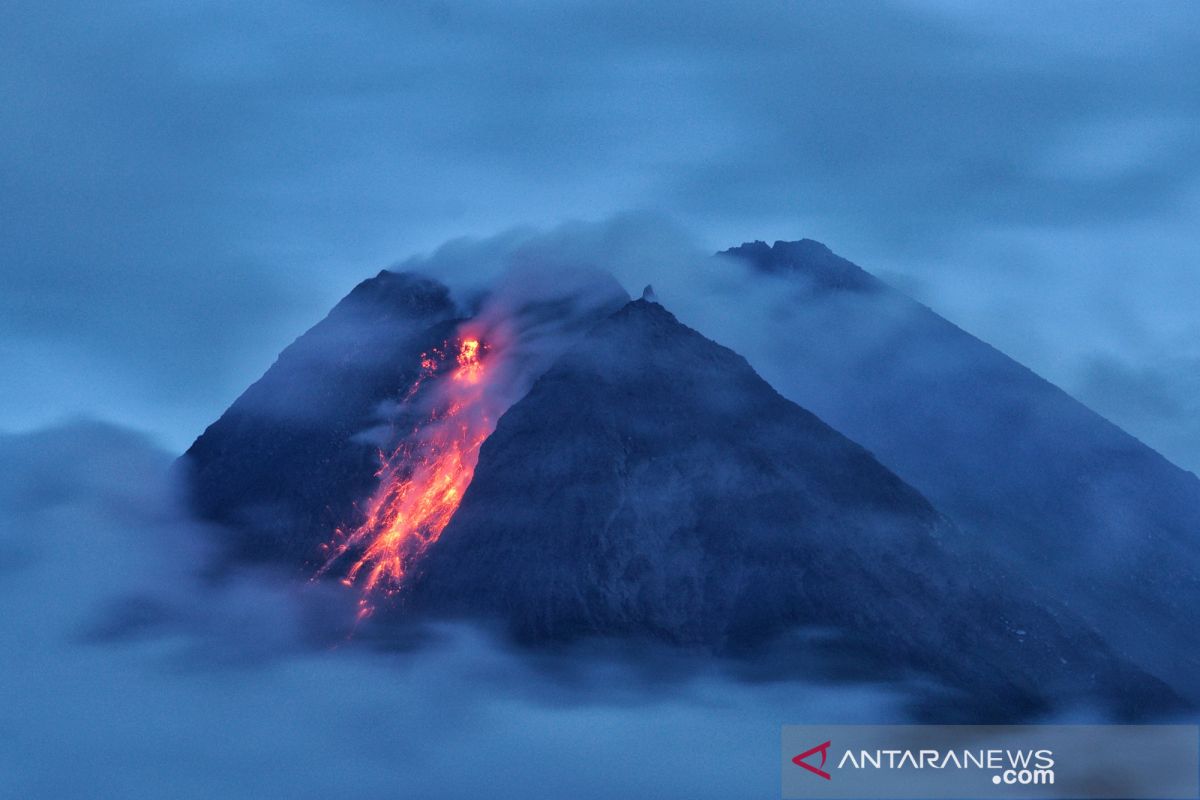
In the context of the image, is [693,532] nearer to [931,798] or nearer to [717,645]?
[717,645]

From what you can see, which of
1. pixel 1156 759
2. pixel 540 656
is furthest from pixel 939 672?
pixel 540 656

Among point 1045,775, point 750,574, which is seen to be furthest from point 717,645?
point 1045,775

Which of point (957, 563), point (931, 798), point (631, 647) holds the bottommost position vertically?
point (931, 798)

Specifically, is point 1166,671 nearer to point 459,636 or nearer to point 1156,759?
point 1156,759

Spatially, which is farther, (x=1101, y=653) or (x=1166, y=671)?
(x=1166, y=671)

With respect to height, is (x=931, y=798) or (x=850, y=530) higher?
(x=850, y=530)

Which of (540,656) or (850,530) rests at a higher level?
(850,530)

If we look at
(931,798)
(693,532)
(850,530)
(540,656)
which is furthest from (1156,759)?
(540,656)

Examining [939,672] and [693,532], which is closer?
[939,672]
